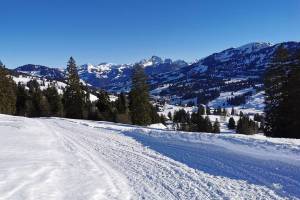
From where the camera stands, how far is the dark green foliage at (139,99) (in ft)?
230

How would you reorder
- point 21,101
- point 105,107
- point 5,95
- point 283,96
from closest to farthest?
point 283,96, point 5,95, point 105,107, point 21,101

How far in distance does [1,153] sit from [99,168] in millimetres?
6460

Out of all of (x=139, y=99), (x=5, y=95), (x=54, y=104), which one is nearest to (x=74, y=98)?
(x=5, y=95)

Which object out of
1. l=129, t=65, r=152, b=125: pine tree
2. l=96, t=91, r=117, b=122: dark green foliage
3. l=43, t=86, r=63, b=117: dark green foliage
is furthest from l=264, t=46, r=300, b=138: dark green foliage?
l=43, t=86, r=63, b=117: dark green foliage

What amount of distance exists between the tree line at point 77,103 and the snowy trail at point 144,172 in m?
49.8

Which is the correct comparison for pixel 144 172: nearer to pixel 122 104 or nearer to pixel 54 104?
pixel 122 104

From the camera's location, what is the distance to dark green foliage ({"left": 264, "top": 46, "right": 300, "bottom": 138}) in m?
38.2

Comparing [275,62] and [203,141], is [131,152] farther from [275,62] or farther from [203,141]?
[275,62]

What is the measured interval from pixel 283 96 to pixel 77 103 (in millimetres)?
48587

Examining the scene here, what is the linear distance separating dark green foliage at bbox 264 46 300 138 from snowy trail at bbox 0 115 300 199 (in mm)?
18648

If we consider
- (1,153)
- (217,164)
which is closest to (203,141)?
→ (217,164)

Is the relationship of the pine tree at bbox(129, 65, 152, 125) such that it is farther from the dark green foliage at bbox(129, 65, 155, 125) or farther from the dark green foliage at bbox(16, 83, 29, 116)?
the dark green foliage at bbox(16, 83, 29, 116)

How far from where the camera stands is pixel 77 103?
3167 inches

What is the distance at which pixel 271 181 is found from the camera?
38.8 feet
